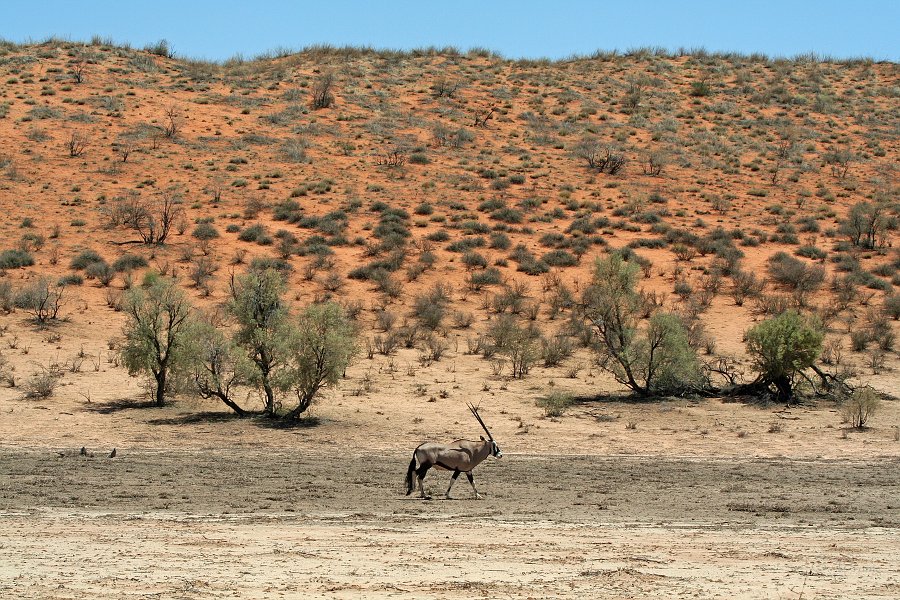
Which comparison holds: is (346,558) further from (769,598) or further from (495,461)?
(495,461)

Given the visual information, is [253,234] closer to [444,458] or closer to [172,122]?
[172,122]

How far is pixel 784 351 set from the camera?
22.6 m

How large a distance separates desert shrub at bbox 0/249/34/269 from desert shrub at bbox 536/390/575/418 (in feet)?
64.9

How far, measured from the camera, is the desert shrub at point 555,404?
21.0 m

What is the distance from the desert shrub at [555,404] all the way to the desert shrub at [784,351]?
4638 mm

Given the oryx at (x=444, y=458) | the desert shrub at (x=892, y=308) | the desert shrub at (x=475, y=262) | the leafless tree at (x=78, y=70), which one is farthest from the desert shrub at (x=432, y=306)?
the leafless tree at (x=78, y=70)

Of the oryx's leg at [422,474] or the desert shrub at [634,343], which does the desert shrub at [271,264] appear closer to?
the desert shrub at [634,343]

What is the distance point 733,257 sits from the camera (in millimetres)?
36844

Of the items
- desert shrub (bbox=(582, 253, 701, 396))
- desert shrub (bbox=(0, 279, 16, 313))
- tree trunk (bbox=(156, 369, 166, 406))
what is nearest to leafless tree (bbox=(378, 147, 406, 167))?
desert shrub (bbox=(0, 279, 16, 313))

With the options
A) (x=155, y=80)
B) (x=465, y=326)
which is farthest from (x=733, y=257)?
(x=155, y=80)

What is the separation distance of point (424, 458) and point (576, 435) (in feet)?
22.0

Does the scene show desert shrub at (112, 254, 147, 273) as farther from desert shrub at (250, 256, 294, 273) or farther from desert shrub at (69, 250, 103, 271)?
desert shrub at (250, 256, 294, 273)

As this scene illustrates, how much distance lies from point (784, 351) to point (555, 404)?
568cm

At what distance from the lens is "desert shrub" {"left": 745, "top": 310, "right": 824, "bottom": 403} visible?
22.7 meters
